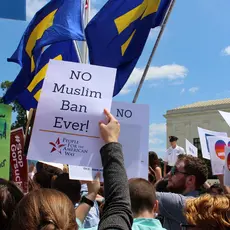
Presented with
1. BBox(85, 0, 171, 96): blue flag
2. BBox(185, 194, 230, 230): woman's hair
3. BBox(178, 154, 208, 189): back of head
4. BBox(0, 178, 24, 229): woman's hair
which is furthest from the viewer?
BBox(85, 0, 171, 96): blue flag

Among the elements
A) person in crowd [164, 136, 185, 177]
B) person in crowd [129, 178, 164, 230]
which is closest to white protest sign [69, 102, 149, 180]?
person in crowd [129, 178, 164, 230]

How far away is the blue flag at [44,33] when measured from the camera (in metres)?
7.16

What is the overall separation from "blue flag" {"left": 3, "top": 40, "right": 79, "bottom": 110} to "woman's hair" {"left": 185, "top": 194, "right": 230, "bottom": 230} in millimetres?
4972

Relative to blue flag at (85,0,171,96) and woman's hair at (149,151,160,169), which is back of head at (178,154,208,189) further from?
woman's hair at (149,151,160,169)

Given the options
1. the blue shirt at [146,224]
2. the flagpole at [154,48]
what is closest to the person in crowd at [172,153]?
the flagpole at [154,48]

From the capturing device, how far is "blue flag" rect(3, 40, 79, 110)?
709 cm

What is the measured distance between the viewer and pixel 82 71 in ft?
8.96

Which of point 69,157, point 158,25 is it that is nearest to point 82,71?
point 69,157

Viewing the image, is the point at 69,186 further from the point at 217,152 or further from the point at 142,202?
the point at 217,152

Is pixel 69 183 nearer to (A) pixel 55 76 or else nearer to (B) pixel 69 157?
(B) pixel 69 157

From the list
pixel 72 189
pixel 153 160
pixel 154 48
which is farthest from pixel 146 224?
pixel 154 48

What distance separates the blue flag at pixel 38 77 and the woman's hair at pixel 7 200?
4.77 m

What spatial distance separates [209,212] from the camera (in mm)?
2352

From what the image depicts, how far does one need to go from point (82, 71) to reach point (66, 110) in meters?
0.26
